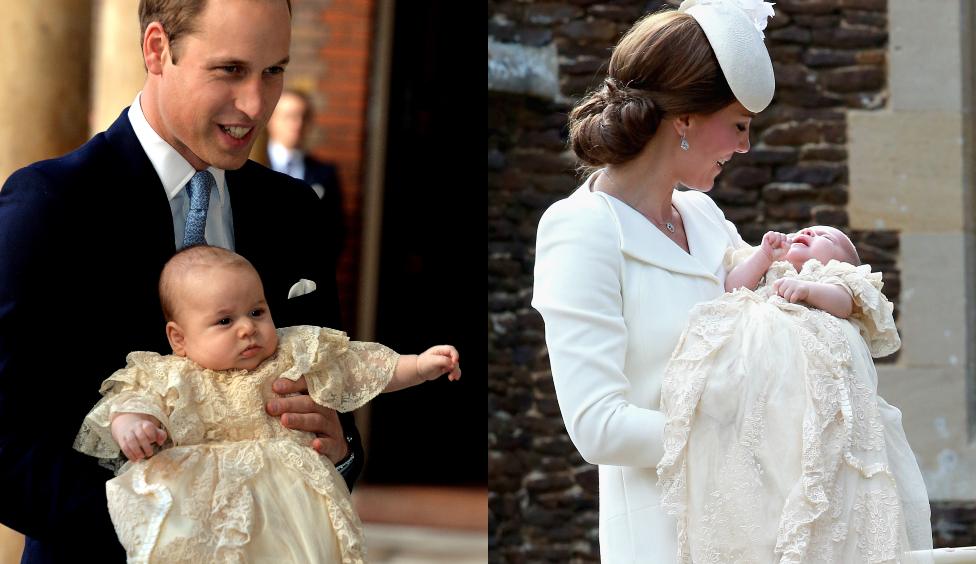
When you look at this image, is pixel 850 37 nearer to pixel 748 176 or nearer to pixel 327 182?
pixel 748 176

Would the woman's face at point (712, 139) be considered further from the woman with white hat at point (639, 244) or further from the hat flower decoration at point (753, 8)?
the hat flower decoration at point (753, 8)

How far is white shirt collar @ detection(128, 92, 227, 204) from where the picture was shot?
2.17 m

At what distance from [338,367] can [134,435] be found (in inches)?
16.1

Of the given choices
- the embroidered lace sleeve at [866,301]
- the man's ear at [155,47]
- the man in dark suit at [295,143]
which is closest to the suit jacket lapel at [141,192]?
the man's ear at [155,47]

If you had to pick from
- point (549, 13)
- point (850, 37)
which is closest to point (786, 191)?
point (850, 37)

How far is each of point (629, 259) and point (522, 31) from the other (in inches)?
191

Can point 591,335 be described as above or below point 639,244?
below

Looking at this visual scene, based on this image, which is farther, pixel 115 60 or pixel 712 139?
pixel 115 60

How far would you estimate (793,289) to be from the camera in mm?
2445

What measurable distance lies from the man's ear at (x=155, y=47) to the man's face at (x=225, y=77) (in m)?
0.01

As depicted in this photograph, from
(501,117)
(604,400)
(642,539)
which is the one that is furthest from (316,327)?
(501,117)

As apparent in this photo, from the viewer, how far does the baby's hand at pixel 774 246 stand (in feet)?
8.34

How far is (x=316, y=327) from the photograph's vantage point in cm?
228

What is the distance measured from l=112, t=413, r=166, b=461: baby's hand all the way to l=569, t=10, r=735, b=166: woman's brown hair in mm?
1060
